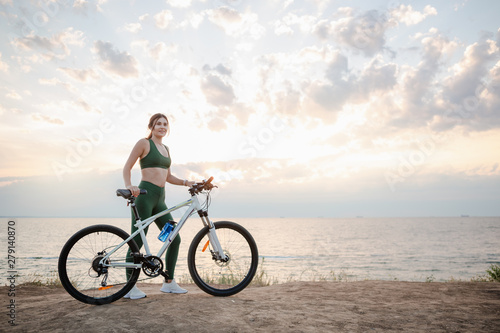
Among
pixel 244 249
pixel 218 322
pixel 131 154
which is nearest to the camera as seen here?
pixel 218 322

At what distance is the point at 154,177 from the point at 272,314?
2488 mm

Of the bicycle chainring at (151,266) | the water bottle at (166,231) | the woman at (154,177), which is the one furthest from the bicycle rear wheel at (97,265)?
the water bottle at (166,231)

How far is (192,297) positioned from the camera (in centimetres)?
441

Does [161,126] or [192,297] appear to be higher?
[161,126]

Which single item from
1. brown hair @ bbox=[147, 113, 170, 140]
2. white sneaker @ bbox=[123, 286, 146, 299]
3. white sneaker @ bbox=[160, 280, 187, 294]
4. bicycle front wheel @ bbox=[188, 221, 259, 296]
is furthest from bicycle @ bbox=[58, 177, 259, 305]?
brown hair @ bbox=[147, 113, 170, 140]

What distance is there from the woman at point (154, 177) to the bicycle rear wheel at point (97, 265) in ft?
0.84

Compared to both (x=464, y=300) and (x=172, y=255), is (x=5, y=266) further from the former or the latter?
(x=464, y=300)

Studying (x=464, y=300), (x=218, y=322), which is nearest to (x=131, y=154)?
(x=218, y=322)

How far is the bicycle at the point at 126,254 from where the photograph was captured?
408 cm

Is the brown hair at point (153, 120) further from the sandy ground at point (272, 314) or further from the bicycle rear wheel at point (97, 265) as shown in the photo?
the sandy ground at point (272, 314)

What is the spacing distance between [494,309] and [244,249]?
11.5 feet

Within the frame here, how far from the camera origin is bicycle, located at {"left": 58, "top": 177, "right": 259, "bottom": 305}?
4082 mm

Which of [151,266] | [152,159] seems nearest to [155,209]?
[152,159]

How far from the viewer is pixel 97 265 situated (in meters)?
4.07
